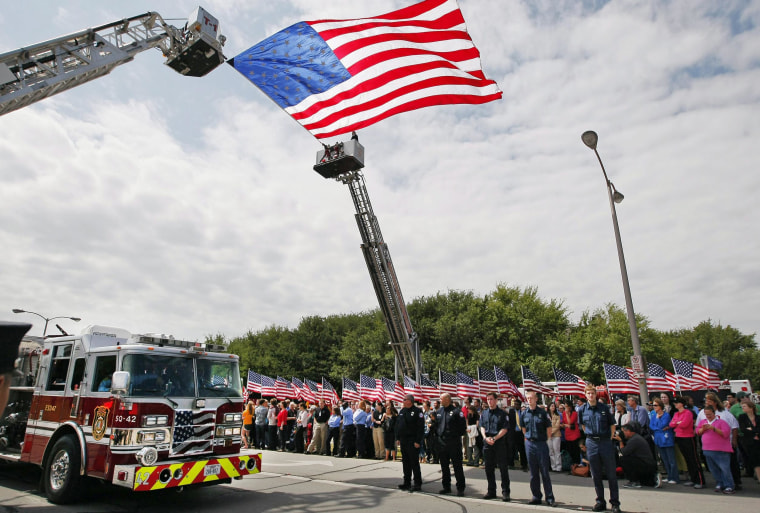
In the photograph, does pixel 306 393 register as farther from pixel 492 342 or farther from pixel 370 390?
pixel 492 342

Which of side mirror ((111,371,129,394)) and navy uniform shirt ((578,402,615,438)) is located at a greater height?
side mirror ((111,371,129,394))

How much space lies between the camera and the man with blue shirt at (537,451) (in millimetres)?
8227

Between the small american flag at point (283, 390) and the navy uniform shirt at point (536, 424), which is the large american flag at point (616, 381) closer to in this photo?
the navy uniform shirt at point (536, 424)

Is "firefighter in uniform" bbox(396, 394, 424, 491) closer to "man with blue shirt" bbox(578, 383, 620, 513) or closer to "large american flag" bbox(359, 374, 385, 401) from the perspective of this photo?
"man with blue shirt" bbox(578, 383, 620, 513)

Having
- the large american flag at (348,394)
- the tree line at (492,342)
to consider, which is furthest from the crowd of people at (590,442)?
the tree line at (492,342)

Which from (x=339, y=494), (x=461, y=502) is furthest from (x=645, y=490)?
(x=339, y=494)

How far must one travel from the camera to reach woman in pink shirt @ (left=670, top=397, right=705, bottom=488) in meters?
9.90

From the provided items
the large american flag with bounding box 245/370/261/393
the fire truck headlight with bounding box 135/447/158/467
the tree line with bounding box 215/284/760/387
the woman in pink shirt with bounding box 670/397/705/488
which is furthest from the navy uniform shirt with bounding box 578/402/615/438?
the tree line with bounding box 215/284/760/387

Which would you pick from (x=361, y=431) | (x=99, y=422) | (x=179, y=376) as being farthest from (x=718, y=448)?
(x=99, y=422)

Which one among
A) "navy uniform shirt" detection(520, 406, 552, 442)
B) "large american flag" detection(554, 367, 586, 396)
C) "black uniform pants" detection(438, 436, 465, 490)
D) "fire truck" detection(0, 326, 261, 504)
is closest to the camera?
"fire truck" detection(0, 326, 261, 504)

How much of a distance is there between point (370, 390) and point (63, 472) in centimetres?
1470

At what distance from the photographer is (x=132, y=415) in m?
7.55

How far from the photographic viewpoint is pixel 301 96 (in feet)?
35.2

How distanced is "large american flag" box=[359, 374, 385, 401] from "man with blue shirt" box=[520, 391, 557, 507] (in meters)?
13.2
